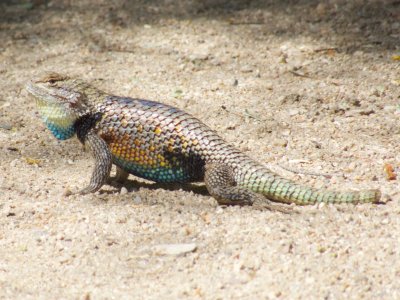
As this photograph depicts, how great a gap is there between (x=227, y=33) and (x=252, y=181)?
14.8ft

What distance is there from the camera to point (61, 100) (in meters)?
6.62

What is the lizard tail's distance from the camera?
18.7ft

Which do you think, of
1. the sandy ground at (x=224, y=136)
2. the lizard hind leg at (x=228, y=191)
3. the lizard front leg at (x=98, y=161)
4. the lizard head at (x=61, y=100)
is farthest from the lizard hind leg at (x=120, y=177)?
the lizard hind leg at (x=228, y=191)

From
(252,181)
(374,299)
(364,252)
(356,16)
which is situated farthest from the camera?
(356,16)

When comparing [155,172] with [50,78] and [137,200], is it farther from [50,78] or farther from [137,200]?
Answer: [50,78]

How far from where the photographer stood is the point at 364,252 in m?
4.99

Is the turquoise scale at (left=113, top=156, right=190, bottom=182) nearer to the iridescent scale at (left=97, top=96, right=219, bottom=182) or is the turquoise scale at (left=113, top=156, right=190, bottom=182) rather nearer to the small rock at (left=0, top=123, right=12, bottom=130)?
the iridescent scale at (left=97, top=96, right=219, bottom=182)

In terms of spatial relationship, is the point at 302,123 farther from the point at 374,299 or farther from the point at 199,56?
the point at 374,299

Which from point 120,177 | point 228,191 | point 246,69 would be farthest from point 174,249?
point 246,69

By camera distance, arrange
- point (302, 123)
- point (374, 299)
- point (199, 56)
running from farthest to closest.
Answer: point (199, 56)
point (302, 123)
point (374, 299)

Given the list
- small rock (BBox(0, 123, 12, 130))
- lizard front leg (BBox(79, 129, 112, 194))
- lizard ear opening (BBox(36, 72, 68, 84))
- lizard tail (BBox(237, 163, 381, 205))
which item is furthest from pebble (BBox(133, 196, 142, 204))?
small rock (BBox(0, 123, 12, 130))

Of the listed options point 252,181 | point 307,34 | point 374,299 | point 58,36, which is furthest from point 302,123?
point 58,36

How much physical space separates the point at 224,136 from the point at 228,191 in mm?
1601

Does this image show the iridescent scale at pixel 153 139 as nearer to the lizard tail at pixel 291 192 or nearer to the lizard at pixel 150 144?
the lizard at pixel 150 144
